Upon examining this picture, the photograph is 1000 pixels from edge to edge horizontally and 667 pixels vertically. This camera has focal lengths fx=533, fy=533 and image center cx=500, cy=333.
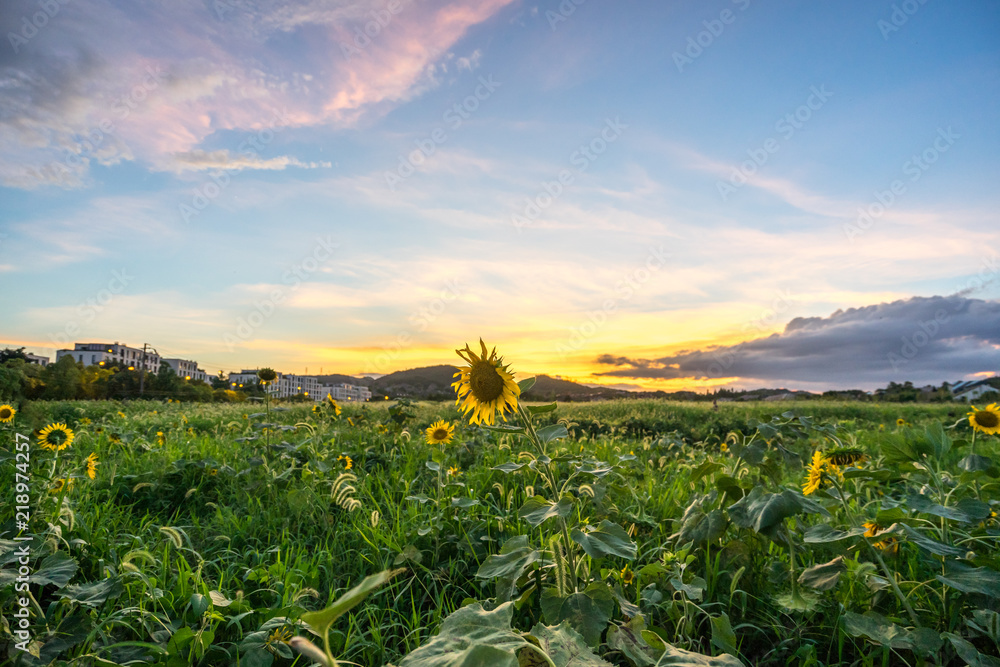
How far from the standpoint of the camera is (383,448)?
4855mm

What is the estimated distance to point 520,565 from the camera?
1.50 metres

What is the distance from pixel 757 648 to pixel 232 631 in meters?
1.93

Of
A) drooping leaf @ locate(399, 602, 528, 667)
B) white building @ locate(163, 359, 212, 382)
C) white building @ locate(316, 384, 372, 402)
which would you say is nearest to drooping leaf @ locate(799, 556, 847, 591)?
drooping leaf @ locate(399, 602, 528, 667)

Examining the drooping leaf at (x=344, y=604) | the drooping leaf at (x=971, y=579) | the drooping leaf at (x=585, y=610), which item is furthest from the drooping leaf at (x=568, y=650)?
the drooping leaf at (x=971, y=579)

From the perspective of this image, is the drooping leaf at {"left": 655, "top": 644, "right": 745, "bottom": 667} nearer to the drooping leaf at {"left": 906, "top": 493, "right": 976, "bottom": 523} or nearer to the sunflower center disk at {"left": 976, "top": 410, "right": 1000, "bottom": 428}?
the drooping leaf at {"left": 906, "top": 493, "right": 976, "bottom": 523}

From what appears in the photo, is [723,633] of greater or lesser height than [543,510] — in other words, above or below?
below

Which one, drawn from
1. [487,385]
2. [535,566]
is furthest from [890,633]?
[487,385]

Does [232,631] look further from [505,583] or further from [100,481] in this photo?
[100,481]

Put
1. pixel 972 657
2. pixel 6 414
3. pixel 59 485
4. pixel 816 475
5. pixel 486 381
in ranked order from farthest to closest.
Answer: pixel 6 414, pixel 59 485, pixel 816 475, pixel 486 381, pixel 972 657

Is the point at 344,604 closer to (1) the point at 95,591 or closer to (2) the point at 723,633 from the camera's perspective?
(2) the point at 723,633

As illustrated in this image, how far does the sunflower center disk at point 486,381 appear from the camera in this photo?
6.21 feet

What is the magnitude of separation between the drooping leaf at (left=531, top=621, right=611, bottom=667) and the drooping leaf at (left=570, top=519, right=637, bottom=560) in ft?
1.77

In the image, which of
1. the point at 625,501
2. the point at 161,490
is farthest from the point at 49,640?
the point at 625,501

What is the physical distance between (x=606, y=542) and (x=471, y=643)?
34.2 inches
